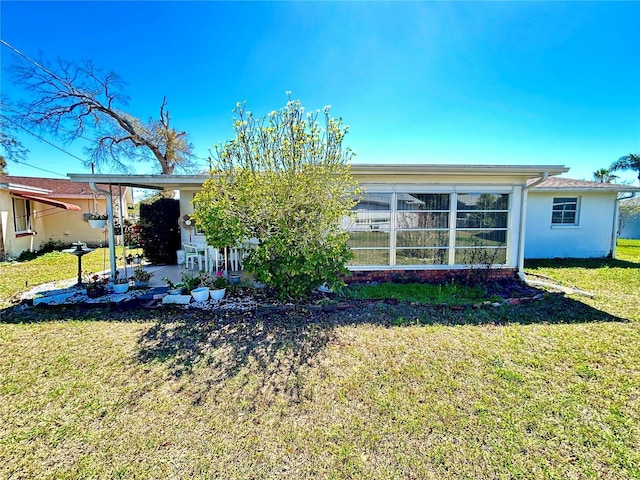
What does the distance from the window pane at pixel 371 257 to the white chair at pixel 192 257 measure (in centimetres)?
453

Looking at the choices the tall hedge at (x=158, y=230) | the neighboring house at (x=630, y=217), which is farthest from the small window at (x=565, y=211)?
the tall hedge at (x=158, y=230)

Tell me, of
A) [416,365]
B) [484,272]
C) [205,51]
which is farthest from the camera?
[205,51]

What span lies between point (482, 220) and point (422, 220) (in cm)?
168

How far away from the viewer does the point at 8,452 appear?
7.94 feet

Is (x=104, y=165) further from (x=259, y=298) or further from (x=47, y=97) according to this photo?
(x=259, y=298)

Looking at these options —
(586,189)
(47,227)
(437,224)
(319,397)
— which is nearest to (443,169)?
(437,224)

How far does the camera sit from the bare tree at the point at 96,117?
17.8 m

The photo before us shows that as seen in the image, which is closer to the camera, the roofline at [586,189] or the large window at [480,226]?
the large window at [480,226]

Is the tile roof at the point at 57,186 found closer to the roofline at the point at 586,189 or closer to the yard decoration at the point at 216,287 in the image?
the yard decoration at the point at 216,287

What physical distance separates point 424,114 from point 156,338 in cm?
1284

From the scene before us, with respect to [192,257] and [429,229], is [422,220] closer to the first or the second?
[429,229]

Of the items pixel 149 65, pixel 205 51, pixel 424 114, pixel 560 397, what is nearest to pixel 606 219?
pixel 424 114

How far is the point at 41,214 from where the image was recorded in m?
15.1

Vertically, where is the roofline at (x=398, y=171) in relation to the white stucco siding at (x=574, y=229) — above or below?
above
